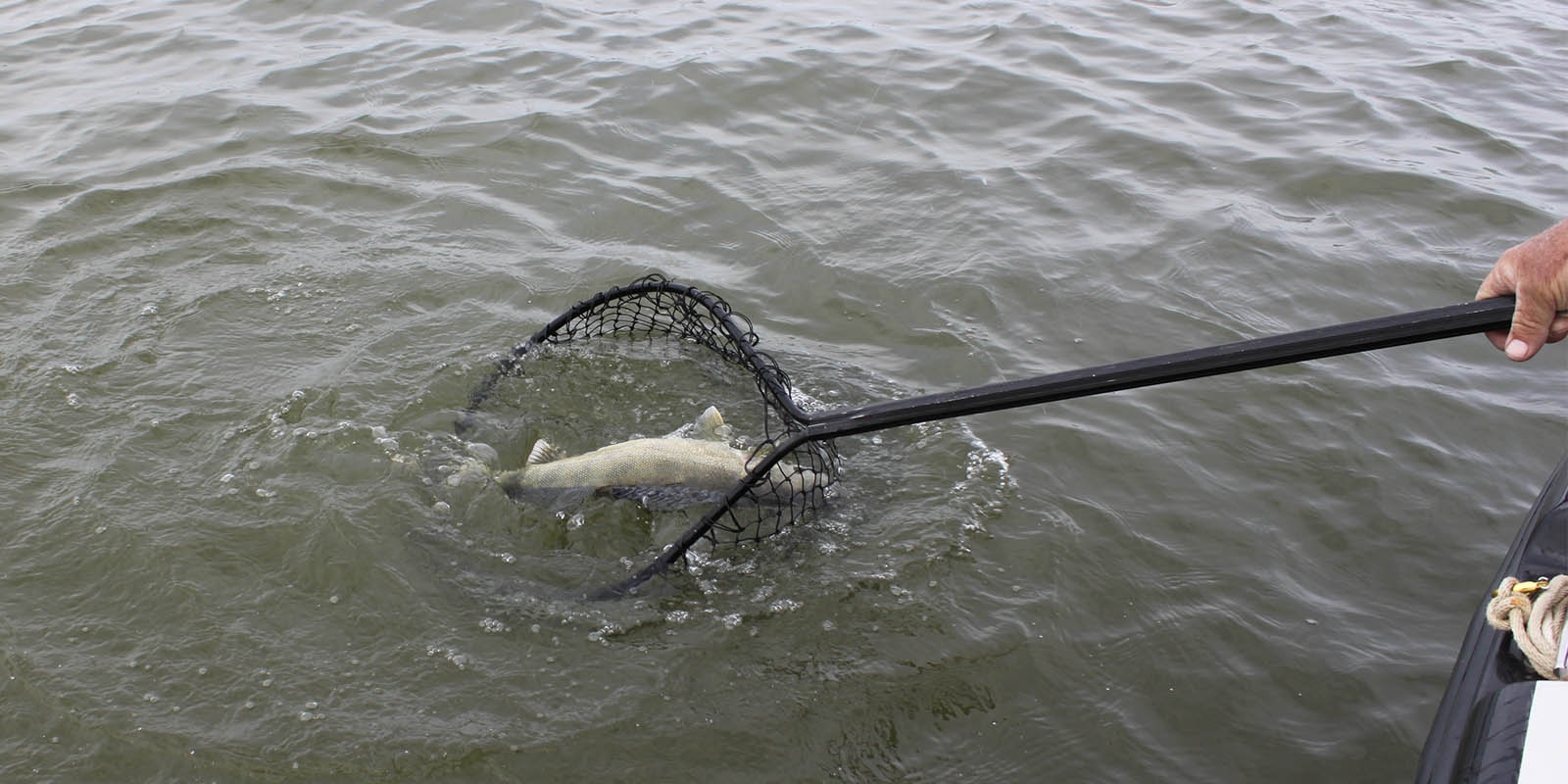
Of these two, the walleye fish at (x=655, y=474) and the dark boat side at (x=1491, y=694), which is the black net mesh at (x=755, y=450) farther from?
the dark boat side at (x=1491, y=694)

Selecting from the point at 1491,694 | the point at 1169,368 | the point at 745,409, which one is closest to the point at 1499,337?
the point at 1169,368

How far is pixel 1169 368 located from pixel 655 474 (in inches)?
88.4

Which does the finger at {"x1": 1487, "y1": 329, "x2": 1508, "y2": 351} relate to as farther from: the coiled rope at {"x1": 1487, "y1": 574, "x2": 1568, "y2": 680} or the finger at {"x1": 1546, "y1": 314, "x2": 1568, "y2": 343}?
the coiled rope at {"x1": 1487, "y1": 574, "x2": 1568, "y2": 680}

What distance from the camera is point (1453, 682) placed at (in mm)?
3367

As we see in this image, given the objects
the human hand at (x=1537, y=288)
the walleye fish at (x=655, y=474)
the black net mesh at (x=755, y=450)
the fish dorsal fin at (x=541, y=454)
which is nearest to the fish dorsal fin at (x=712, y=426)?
the black net mesh at (x=755, y=450)

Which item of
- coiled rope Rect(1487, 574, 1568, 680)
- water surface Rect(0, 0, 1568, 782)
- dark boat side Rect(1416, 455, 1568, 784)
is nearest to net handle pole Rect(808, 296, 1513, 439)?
coiled rope Rect(1487, 574, 1568, 680)

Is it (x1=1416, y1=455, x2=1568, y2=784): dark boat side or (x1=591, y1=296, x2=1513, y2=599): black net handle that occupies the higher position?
(x1=591, y1=296, x2=1513, y2=599): black net handle

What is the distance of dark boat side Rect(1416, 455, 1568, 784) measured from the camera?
Answer: 288cm

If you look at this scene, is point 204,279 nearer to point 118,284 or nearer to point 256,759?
point 118,284

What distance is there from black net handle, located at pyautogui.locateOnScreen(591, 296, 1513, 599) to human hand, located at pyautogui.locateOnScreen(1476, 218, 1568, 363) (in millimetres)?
47

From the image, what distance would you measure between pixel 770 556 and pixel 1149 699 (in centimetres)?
161

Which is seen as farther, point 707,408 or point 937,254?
point 937,254

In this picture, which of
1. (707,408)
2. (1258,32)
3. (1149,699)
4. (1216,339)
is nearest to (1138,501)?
(1149,699)

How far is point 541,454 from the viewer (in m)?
4.90
